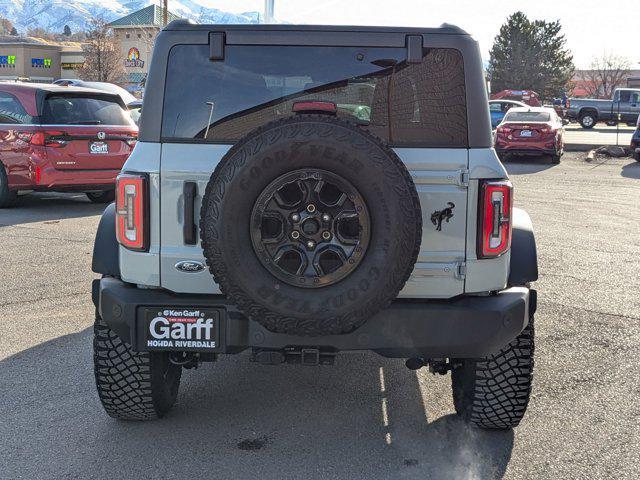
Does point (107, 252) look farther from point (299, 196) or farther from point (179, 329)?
point (299, 196)

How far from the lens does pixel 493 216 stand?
327cm

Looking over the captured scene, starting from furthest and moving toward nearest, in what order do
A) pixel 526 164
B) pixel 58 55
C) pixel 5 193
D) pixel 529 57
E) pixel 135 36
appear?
pixel 135 36 → pixel 58 55 → pixel 529 57 → pixel 526 164 → pixel 5 193

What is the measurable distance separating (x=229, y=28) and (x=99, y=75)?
60281 millimetres

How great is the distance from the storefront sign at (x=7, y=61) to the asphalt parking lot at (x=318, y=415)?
90.0 meters

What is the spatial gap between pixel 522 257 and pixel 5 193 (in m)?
8.96

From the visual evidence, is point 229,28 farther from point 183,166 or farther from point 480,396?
point 480,396

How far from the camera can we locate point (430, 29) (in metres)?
3.31

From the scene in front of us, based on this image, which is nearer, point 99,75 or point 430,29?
point 430,29

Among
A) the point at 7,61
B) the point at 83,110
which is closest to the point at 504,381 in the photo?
the point at 83,110

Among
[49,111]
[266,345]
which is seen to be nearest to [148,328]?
[266,345]

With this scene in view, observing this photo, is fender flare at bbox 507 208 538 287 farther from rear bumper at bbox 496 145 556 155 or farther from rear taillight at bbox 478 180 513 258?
rear bumper at bbox 496 145 556 155

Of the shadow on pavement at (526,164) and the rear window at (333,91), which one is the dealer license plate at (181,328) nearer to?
the rear window at (333,91)

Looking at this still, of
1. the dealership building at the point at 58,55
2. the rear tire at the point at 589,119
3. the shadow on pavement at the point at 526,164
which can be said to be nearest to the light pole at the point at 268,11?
the shadow on pavement at the point at 526,164

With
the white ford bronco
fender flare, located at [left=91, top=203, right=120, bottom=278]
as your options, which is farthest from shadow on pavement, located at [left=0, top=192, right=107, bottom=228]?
the white ford bronco
